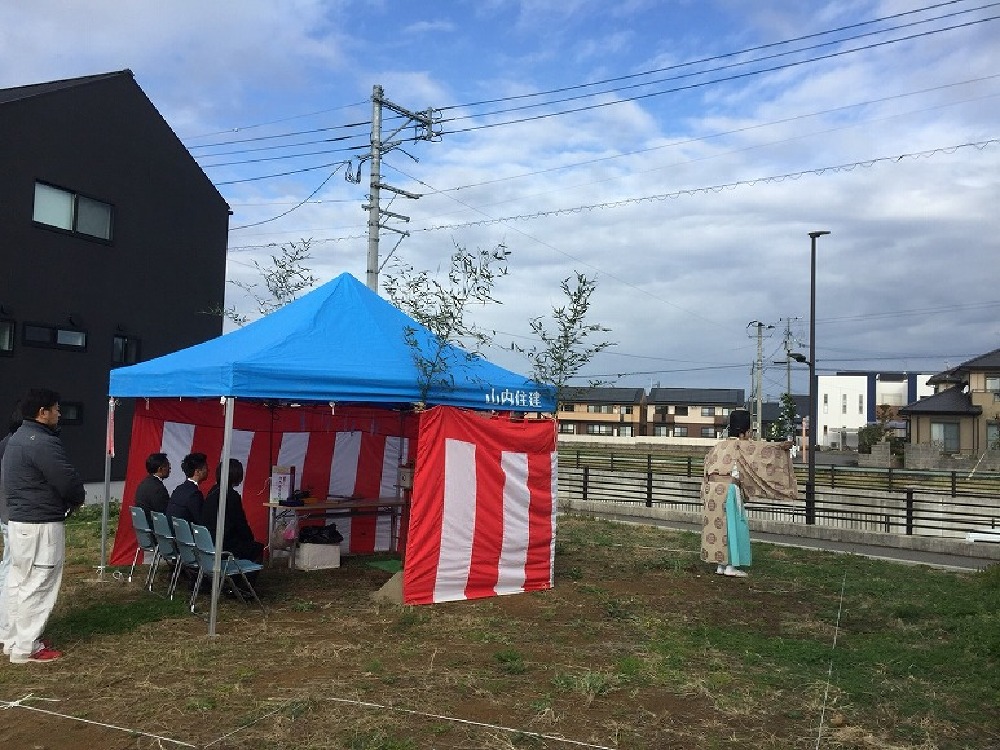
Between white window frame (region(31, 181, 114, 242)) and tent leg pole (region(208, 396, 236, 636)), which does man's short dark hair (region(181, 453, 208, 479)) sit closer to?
tent leg pole (region(208, 396, 236, 636))

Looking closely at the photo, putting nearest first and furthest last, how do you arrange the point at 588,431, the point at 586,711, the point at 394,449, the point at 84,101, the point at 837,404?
the point at 586,711, the point at 394,449, the point at 84,101, the point at 588,431, the point at 837,404

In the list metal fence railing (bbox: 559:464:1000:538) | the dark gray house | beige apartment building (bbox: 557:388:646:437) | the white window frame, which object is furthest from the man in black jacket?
beige apartment building (bbox: 557:388:646:437)

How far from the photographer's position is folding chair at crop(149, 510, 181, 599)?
24.6 feet

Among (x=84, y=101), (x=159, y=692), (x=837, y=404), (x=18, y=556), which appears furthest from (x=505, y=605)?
(x=837, y=404)

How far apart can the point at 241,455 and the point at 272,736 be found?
6.49m

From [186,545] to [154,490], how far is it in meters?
1.36

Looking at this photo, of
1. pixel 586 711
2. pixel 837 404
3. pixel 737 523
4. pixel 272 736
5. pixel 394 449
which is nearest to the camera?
pixel 272 736

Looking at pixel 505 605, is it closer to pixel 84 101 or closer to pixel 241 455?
pixel 241 455

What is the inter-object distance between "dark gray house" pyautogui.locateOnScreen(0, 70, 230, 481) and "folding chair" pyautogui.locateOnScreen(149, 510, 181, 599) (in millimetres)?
10494

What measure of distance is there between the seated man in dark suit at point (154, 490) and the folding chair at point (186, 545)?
3.31 ft

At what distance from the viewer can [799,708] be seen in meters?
5.07

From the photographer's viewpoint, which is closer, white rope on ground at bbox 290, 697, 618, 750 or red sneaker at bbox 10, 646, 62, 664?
white rope on ground at bbox 290, 697, 618, 750

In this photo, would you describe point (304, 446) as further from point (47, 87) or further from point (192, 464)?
point (47, 87)

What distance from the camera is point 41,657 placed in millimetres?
5711
